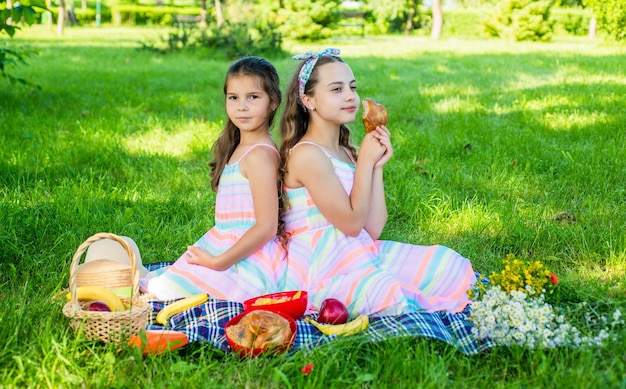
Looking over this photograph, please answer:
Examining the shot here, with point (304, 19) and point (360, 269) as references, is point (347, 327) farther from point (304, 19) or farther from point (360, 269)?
point (304, 19)

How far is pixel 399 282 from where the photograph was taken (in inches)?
119

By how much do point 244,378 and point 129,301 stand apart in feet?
2.45

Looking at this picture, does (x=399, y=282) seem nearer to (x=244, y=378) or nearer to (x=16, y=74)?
(x=244, y=378)

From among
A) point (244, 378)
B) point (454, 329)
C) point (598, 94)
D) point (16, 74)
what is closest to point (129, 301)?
point (244, 378)

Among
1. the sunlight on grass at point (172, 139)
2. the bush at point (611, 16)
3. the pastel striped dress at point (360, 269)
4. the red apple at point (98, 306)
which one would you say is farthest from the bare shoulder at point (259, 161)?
the bush at point (611, 16)

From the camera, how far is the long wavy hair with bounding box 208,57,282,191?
10.4 feet

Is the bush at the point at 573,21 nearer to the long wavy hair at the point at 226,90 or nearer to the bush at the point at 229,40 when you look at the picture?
the bush at the point at 229,40

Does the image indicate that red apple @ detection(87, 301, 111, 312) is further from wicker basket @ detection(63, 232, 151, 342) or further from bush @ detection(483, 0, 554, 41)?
bush @ detection(483, 0, 554, 41)

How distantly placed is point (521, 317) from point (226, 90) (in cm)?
164

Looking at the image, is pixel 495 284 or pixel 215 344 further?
pixel 495 284

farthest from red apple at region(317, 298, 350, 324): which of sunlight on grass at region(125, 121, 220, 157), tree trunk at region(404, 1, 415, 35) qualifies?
tree trunk at region(404, 1, 415, 35)

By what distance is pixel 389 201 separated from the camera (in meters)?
4.50

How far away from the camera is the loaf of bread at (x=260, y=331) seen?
2.53 metres

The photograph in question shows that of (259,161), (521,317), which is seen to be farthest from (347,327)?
(259,161)
